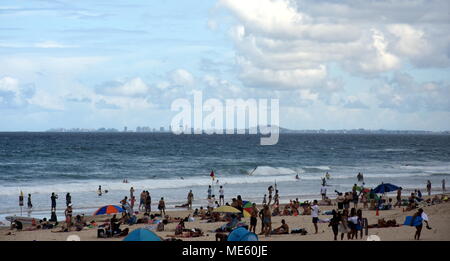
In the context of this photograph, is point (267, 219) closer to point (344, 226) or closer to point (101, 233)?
point (344, 226)

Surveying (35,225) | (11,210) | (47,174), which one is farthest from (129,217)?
(47,174)

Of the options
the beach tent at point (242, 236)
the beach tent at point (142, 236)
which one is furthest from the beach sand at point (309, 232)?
the beach tent at point (142, 236)

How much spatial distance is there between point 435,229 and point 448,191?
944 inches

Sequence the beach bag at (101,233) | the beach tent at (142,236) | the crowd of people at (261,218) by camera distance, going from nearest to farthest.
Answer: the beach tent at (142,236) < the crowd of people at (261,218) < the beach bag at (101,233)

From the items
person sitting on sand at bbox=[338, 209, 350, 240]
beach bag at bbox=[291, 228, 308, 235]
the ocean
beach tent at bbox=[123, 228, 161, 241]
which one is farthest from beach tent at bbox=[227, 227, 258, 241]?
the ocean

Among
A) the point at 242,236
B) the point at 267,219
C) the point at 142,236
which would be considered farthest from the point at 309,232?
the point at 142,236

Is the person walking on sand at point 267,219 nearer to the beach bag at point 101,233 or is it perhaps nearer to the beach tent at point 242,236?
the beach tent at point 242,236

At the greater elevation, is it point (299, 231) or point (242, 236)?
point (242, 236)

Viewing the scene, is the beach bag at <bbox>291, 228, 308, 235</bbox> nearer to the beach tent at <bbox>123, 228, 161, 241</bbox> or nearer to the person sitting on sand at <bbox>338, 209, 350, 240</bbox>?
the person sitting on sand at <bbox>338, 209, 350, 240</bbox>

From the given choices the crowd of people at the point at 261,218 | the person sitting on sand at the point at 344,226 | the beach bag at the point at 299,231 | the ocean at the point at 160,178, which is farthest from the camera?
the ocean at the point at 160,178

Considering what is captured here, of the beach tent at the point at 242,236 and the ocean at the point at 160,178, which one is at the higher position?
the beach tent at the point at 242,236
